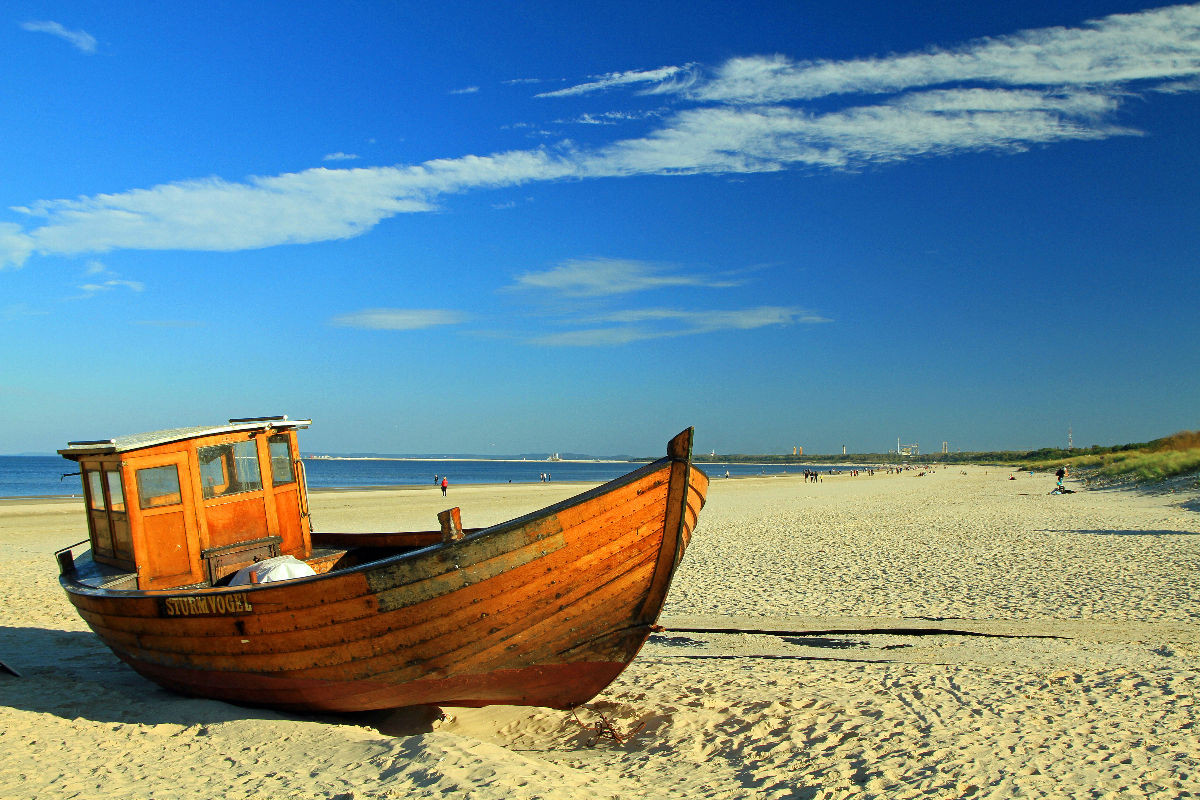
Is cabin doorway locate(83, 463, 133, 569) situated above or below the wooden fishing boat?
above

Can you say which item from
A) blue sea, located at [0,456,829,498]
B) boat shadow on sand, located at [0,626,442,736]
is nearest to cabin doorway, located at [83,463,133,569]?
boat shadow on sand, located at [0,626,442,736]

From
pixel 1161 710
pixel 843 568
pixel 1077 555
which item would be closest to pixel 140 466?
pixel 1161 710

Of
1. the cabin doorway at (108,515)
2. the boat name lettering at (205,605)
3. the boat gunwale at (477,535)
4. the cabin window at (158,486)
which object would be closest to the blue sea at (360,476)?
the cabin doorway at (108,515)

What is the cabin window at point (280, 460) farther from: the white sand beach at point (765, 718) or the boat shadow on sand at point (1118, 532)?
the boat shadow on sand at point (1118, 532)

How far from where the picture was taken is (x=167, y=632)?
5.65m

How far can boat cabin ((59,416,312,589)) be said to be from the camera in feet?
20.9

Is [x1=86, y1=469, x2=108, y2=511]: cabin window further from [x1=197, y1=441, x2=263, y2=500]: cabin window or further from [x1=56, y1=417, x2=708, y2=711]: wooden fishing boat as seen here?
[x1=197, y1=441, x2=263, y2=500]: cabin window

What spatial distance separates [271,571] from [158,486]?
137 centimetres

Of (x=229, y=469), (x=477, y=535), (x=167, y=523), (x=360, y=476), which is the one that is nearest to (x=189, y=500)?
(x=167, y=523)

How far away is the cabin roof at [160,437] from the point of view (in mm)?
6242

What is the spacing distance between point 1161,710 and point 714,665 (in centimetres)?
343

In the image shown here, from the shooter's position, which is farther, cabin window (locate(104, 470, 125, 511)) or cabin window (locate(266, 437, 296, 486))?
cabin window (locate(266, 437, 296, 486))

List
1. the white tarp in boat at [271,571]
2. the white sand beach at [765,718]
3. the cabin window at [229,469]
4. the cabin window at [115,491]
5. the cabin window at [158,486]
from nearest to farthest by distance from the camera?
the white sand beach at [765,718]
the white tarp in boat at [271,571]
the cabin window at [158,486]
the cabin window at [115,491]
the cabin window at [229,469]

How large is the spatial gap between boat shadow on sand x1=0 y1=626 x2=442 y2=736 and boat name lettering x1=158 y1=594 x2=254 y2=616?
811mm
